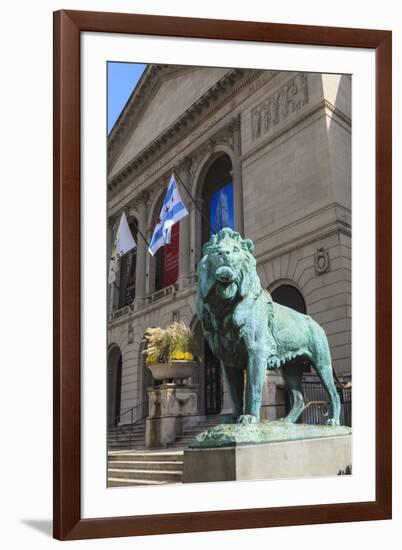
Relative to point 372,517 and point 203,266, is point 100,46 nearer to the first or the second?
point 203,266

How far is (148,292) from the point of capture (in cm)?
1619

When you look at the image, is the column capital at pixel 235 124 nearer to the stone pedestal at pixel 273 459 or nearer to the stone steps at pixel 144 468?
the stone pedestal at pixel 273 459

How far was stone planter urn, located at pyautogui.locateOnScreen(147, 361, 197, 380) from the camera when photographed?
49.8ft

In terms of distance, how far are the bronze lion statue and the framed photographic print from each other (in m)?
0.03

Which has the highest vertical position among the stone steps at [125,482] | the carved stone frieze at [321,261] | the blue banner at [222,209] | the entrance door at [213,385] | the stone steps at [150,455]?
the blue banner at [222,209]

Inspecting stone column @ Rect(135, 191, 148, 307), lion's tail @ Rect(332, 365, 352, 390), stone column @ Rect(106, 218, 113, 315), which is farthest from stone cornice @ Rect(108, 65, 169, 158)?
lion's tail @ Rect(332, 365, 352, 390)

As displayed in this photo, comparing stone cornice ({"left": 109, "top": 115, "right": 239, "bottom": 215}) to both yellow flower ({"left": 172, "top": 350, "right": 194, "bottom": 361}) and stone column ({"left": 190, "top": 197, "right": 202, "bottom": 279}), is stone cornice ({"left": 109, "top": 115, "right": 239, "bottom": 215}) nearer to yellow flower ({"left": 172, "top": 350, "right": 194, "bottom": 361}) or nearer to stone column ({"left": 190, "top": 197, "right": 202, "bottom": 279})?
stone column ({"left": 190, "top": 197, "right": 202, "bottom": 279})

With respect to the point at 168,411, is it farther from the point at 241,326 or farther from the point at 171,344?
the point at 241,326

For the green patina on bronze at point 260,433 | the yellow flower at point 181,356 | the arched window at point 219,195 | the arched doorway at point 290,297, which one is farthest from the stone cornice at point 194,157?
the green patina on bronze at point 260,433

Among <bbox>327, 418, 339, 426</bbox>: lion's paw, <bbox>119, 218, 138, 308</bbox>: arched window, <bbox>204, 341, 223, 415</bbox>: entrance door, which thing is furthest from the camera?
<bbox>119, 218, 138, 308</bbox>: arched window

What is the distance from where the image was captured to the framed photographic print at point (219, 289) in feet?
39.5

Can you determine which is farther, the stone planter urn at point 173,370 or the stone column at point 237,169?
the stone column at point 237,169

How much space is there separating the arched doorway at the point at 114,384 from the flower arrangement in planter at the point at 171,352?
1562 millimetres

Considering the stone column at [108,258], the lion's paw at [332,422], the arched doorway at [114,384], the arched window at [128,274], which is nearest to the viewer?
the arched doorway at [114,384]
